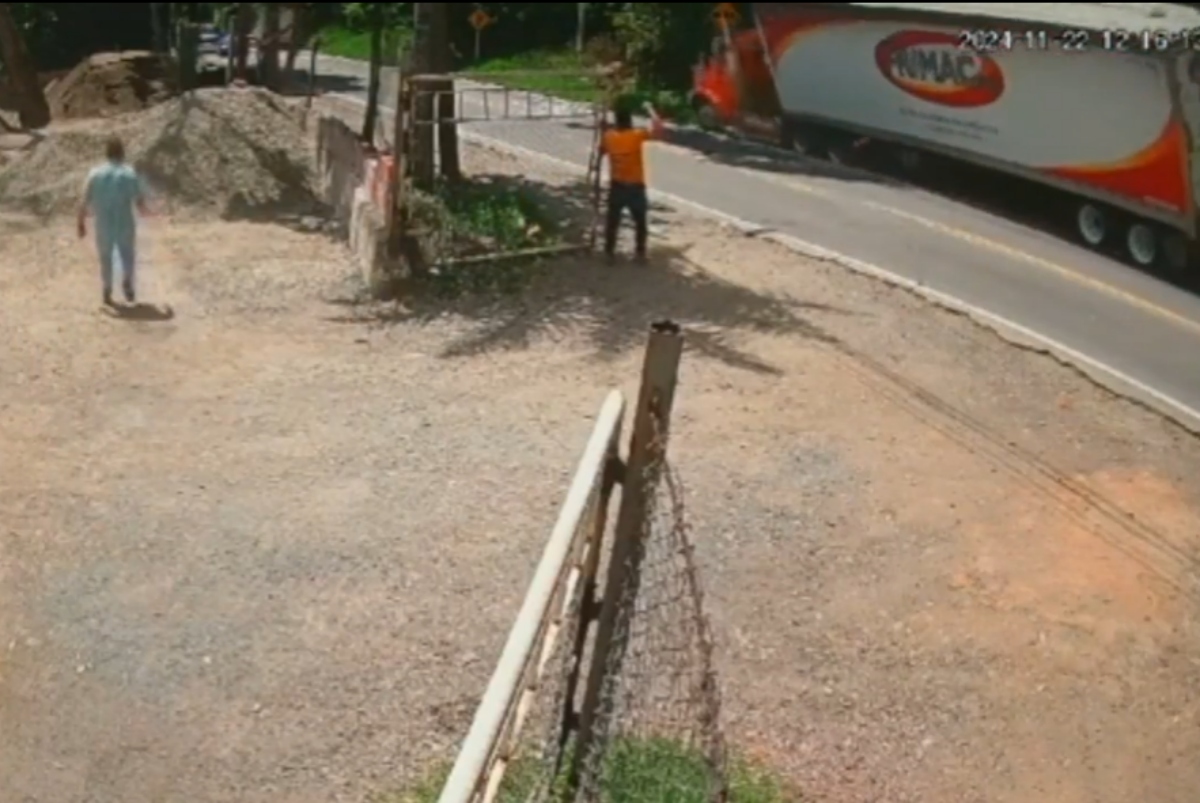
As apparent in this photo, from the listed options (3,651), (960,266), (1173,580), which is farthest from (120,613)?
(960,266)

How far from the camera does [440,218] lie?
55.8 ft

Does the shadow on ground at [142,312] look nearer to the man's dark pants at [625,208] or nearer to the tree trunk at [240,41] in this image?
the man's dark pants at [625,208]

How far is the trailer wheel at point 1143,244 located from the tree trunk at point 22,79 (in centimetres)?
1531

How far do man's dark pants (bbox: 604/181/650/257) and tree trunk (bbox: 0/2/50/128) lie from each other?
1140 cm

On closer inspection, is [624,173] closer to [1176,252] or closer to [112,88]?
[1176,252]

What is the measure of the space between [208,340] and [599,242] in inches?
191

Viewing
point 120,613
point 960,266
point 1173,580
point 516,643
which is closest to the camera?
point 516,643

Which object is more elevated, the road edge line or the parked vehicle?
the parked vehicle

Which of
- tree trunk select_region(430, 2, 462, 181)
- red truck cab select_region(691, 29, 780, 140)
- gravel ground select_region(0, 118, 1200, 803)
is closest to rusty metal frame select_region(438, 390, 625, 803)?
gravel ground select_region(0, 118, 1200, 803)

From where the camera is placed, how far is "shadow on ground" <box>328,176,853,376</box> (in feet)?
48.8

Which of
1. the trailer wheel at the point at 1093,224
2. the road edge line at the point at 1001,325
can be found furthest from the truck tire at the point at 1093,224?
the road edge line at the point at 1001,325

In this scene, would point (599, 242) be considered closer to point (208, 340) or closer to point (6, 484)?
point (208, 340)

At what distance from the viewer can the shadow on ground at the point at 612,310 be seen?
14875 millimetres

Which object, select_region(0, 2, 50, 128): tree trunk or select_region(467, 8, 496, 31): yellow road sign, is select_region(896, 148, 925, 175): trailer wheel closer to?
select_region(0, 2, 50, 128): tree trunk
